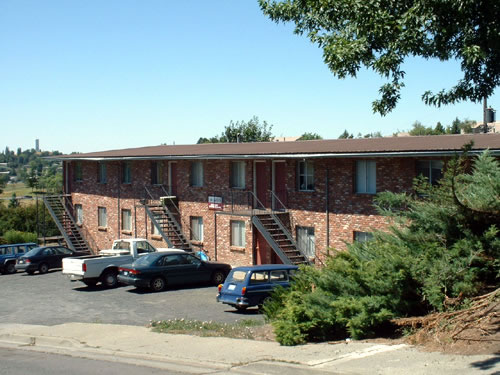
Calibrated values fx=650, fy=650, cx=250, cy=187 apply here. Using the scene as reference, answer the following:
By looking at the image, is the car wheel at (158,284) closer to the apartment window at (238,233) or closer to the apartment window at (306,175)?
the apartment window at (238,233)

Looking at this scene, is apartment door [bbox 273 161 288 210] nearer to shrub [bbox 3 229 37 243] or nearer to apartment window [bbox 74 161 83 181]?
apartment window [bbox 74 161 83 181]

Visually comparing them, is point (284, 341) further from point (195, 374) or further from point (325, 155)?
point (325, 155)

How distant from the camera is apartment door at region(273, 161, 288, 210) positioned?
1081 inches

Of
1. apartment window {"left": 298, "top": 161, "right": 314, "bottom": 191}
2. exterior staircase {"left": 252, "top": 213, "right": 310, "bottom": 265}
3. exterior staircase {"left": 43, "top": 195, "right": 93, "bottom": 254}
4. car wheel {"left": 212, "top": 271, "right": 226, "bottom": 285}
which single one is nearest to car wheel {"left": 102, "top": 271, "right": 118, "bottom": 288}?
car wheel {"left": 212, "top": 271, "right": 226, "bottom": 285}

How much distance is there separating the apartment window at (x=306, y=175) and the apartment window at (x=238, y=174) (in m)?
3.37

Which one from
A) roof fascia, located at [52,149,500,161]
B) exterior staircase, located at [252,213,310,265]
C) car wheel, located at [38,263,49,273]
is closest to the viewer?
roof fascia, located at [52,149,500,161]

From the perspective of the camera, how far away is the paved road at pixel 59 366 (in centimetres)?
1202

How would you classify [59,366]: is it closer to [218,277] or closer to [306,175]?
[218,277]

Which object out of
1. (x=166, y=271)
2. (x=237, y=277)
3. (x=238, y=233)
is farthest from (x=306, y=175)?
(x=237, y=277)

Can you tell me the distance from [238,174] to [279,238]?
4.37 metres

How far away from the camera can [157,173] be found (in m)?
34.6

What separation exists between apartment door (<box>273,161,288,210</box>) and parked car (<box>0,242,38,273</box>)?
15.3m

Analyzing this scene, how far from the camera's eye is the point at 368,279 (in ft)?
41.0

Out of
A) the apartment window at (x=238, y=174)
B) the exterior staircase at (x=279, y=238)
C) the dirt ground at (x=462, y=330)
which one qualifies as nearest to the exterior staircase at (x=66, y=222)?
the apartment window at (x=238, y=174)
